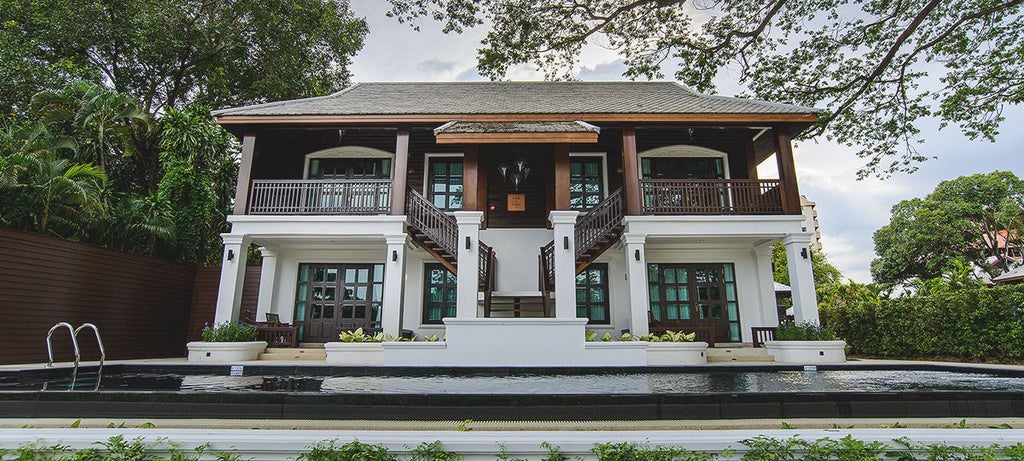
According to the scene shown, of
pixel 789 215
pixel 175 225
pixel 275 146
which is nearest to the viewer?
pixel 789 215

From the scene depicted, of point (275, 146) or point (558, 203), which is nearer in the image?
point (558, 203)

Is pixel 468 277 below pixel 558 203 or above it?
below

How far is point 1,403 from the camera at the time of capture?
3051 mm

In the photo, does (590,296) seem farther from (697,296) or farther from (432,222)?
(432,222)

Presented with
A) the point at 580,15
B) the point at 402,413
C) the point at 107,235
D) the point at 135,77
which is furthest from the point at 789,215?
the point at 135,77

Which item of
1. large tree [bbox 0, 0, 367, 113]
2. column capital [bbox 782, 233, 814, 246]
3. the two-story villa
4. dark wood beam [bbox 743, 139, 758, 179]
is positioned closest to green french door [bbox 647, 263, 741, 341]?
the two-story villa

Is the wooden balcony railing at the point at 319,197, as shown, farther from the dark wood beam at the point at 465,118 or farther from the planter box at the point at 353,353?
the planter box at the point at 353,353

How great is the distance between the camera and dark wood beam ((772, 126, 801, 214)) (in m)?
9.62

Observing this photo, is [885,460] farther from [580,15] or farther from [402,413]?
[580,15]

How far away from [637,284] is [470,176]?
3811 millimetres

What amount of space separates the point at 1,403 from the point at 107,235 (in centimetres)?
847

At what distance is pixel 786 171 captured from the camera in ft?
32.0

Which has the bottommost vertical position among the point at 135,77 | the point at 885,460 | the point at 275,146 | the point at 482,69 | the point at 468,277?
the point at 885,460

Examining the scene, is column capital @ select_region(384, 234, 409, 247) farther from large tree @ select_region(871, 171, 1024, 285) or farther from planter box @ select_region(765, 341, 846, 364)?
large tree @ select_region(871, 171, 1024, 285)
